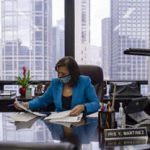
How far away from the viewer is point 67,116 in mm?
1896

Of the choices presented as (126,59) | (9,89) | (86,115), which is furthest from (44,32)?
(86,115)

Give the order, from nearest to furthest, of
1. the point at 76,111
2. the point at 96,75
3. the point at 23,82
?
the point at 76,111, the point at 96,75, the point at 23,82

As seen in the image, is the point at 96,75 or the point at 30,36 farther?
the point at 30,36

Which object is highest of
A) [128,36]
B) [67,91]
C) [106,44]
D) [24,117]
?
[128,36]

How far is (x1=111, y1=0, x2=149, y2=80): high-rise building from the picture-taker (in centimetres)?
399

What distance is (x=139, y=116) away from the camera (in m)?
1.66

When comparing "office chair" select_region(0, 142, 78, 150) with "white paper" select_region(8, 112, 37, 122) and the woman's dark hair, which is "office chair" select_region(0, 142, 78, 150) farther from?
the woman's dark hair

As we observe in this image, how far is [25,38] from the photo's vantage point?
406cm

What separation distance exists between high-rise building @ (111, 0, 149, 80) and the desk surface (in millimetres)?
2237

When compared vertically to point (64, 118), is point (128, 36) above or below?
above

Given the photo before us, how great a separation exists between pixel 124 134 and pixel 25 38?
9.83 ft

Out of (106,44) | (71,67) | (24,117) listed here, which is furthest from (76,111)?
(106,44)

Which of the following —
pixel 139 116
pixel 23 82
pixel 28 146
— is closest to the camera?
pixel 28 146

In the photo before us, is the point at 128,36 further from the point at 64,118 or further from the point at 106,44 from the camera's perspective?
the point at 64,118
